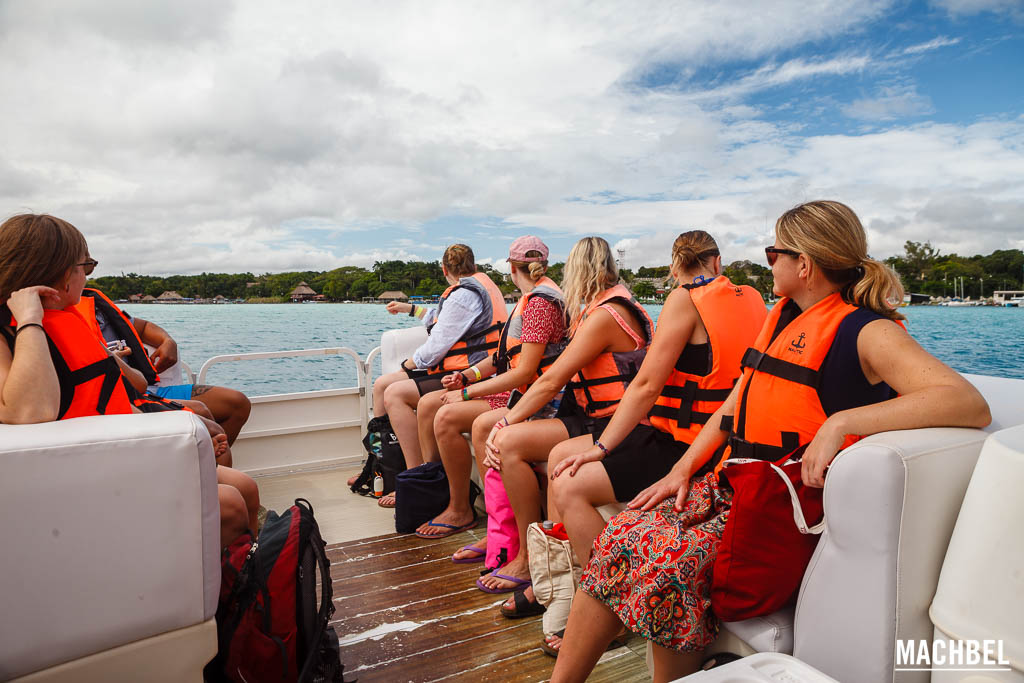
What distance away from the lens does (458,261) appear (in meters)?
4.05

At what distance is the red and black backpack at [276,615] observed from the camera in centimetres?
174

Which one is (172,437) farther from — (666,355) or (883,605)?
(883,605)

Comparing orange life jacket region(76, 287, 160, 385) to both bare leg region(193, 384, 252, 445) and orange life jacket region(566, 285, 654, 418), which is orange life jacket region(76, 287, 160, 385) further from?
orange life jacket region(566, 285, 654, 418)

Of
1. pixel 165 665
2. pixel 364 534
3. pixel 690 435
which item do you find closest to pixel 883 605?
pixel 690 435

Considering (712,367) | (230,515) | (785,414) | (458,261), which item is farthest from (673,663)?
(458,261)

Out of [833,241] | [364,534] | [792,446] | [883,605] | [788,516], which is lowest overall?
[364,534]

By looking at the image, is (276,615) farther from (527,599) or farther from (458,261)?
(458,261)

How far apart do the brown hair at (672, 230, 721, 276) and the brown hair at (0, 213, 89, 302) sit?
2.14 metres

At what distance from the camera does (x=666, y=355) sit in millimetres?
2121

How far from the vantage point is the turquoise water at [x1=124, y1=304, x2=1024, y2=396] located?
16.9 ft

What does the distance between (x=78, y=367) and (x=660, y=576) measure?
5.66 feet

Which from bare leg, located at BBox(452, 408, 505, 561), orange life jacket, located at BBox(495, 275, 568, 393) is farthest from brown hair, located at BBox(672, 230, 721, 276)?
bare leg, located at BBox(452, 408, 505, 561)

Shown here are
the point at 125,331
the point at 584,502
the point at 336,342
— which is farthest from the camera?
the point at 336,342

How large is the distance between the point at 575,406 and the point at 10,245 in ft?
6.66
